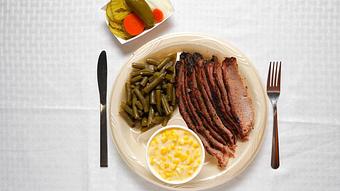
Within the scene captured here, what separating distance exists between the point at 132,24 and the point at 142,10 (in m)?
0.09

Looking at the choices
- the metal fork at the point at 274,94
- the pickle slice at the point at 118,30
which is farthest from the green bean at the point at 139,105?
the metal fork at the point at 274,94

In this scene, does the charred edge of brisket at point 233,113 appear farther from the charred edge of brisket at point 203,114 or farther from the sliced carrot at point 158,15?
the sliced carrot at point 158,15

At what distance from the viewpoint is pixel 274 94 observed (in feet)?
8.08

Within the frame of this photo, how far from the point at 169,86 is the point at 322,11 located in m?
0.90

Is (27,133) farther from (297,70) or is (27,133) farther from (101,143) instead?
(297,70)

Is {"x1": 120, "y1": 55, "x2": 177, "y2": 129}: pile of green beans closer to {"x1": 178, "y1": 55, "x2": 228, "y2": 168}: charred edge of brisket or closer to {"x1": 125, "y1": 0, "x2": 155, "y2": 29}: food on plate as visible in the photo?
{"x1": 178, "y1": 55, "x2": 228, "y2": 168}: charred edge of brisket

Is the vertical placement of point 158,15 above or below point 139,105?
above

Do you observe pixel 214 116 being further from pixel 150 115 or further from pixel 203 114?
pixel 150 115

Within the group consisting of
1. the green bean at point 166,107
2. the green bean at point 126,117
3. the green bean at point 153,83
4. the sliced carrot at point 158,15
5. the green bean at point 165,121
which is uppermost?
the sliced carrot at point 158,15

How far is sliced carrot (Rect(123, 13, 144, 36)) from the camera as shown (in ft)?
8.05

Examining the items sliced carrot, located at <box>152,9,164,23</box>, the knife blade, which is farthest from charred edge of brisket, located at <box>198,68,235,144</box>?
the knife blade

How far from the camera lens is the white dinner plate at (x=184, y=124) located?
94.3 inches

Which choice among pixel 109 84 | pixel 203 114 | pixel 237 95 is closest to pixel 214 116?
pixel 203 114

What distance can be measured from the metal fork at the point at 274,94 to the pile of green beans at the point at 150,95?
1.61 feet
